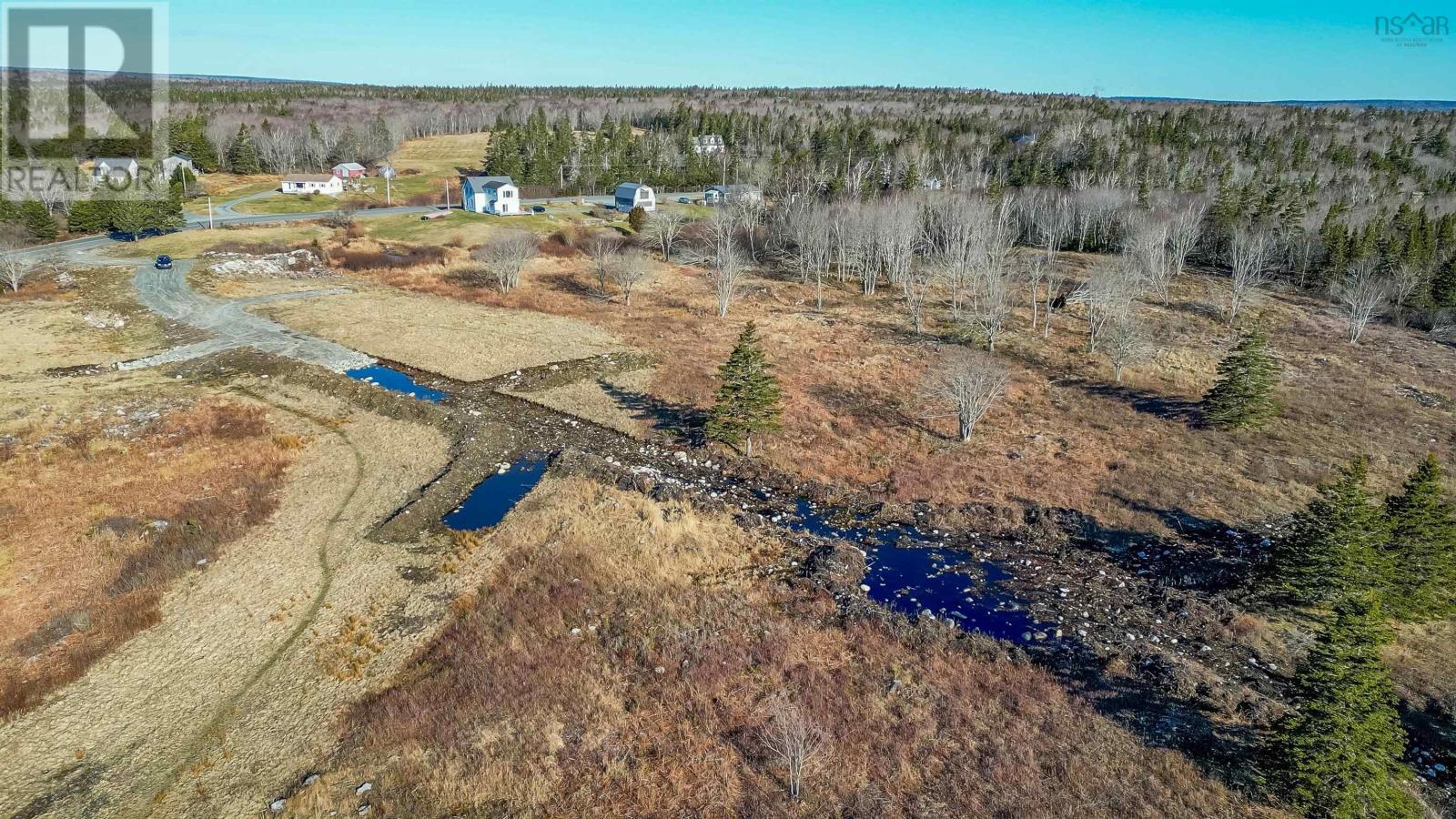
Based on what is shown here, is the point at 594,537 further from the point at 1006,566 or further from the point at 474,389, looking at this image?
the point at 474,389

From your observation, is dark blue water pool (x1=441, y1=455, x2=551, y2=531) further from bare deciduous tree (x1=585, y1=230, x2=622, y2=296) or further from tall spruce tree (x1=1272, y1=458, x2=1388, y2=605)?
bare deciduous tree (x1=585, y1=230, x2=622, y2=296)

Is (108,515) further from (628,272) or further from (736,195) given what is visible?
(736,195)

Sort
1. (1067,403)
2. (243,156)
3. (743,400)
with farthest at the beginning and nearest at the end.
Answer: (243,156) → (1067,403) → (743,400)

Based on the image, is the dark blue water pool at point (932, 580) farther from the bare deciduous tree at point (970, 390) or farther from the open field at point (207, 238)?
the open field at point (207, 238)

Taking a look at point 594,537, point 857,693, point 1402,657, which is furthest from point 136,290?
point 1402,657

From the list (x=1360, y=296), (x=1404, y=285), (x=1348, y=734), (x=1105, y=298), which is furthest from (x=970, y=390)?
(x=1404, y=285)

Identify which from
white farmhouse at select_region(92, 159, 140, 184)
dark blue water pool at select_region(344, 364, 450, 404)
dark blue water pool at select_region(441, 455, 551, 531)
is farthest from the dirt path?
white farmhouse at select_region(92, 159, 140, 184)
